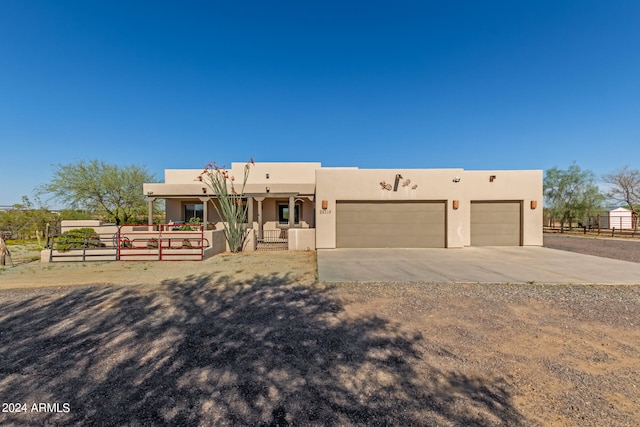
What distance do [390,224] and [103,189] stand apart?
20777mm

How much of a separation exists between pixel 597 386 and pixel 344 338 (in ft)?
8.40

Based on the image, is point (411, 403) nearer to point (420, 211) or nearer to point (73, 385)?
point (73, 385)

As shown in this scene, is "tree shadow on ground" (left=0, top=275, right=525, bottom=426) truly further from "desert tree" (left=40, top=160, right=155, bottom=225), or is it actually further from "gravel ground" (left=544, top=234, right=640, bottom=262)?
"desert tree" (left=40, top=160, right=155, bottom=225)

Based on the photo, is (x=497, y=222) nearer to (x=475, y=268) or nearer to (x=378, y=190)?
(x=378, y=190)

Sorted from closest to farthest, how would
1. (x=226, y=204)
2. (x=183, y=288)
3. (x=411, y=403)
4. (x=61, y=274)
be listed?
1. (x=411, y=403)
2. (x=183, y=288)
3. (x=61, y=274)
4. (x=226, y=204)

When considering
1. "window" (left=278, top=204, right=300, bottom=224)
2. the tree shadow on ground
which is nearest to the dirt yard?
the tree shadow on ground

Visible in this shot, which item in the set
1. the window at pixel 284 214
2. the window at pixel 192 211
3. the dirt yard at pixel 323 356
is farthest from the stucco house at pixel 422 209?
the window at pixel 192 211

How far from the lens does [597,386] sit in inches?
101

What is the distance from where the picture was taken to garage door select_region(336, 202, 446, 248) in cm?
1240

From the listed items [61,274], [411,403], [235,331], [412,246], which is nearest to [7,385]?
[235,331]

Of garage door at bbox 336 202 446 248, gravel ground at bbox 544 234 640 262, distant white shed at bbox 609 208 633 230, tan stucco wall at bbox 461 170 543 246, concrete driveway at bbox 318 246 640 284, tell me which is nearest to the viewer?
concrete driveway at bbox 318 246 640 284

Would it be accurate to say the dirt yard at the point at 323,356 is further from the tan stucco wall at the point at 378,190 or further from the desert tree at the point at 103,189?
the desert tree at the point at 103,189

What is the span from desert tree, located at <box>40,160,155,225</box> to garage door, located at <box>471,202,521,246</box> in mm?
22667

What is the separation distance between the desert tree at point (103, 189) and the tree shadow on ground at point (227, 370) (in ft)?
58.9
